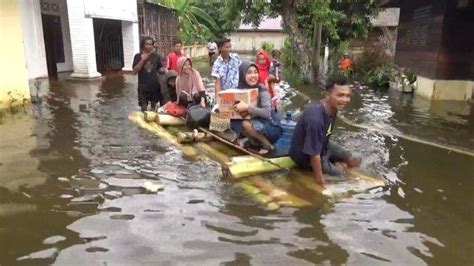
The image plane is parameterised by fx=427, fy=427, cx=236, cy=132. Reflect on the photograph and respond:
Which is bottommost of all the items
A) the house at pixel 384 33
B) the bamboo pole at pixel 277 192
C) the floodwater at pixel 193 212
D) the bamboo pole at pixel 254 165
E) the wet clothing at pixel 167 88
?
the floodwater at pixel 193 212

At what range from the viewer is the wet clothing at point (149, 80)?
861 cm

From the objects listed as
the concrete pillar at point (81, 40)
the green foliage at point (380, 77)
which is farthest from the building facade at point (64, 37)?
the green foliage at point (380, 77)

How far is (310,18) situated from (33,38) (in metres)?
9.74

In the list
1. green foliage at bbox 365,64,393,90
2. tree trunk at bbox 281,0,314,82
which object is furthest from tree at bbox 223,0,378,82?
green foliage at bbox 365,64,393,90

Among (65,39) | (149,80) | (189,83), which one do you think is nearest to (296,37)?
(149,80)

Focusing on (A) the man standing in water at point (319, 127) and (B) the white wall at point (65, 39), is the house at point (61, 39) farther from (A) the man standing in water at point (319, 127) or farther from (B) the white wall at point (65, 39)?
(A) the man standing in water at point (319, 127)

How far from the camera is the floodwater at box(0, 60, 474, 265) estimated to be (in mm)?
3600

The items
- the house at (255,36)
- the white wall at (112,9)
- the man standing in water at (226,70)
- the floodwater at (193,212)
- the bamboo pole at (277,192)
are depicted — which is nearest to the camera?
the floodwater at (193,212)

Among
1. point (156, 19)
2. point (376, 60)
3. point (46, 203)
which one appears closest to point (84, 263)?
point (46, 203)

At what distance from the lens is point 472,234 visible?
394cm

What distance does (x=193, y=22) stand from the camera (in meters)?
31.7

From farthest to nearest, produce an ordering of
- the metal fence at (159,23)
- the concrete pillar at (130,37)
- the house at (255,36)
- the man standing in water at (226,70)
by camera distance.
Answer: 1. the house at (255,36)
2. the metal fence at (159,23)
3. the concrete pillar at (130,37)
4. the man standing in water at (226,70)

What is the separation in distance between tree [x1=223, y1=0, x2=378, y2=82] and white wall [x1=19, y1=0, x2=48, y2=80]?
6767 mm

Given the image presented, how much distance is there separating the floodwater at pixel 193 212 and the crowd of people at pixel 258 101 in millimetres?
658
